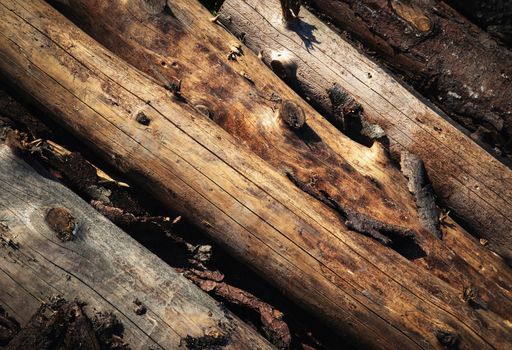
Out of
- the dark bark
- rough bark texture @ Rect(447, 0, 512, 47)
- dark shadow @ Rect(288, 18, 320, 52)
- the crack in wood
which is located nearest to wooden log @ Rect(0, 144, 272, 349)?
the crack in wood

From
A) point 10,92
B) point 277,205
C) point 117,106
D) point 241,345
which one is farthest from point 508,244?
point 10,92

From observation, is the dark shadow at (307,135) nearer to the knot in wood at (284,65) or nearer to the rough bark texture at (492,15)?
the knot in wood at (284,65)

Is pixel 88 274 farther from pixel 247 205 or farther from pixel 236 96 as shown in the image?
pixel 236 96

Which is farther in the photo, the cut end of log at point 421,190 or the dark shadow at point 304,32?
the dark shadow at point 304,32

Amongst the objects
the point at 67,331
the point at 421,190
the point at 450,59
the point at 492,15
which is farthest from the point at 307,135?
the point at 492,15

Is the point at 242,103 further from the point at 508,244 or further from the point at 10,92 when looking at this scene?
the point at 508,244

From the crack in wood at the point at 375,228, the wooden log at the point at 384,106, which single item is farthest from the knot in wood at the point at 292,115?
the wooden log at the point at 384,106
